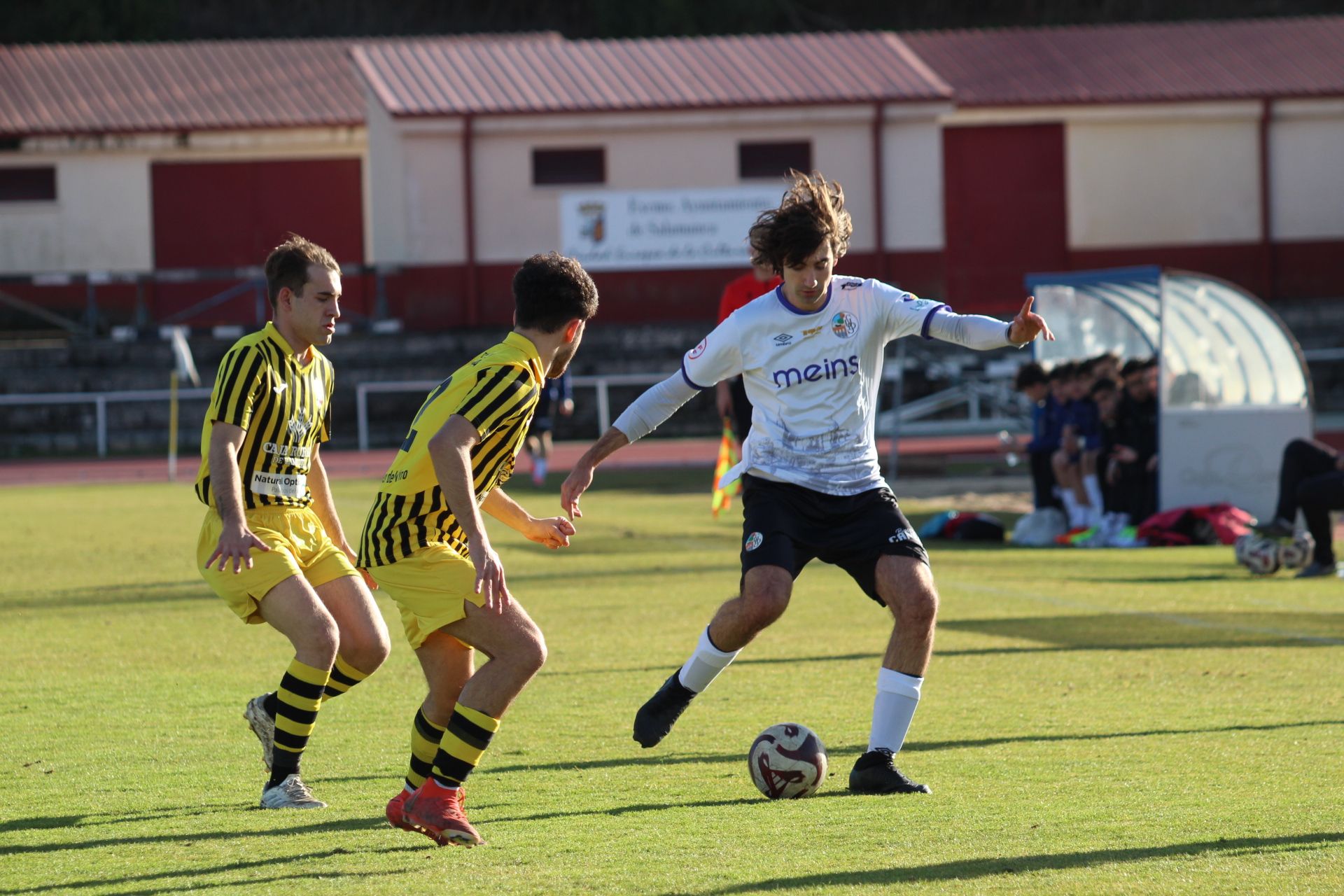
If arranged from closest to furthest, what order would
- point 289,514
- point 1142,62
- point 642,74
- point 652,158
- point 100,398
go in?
point 289,514 < point 100,398 < point 652,158 < point 642,74 < point 1142,62

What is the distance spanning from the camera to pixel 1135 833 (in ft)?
16.5

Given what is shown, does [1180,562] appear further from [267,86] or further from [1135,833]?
[267,86]

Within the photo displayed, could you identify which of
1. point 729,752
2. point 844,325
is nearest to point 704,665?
point 729,752

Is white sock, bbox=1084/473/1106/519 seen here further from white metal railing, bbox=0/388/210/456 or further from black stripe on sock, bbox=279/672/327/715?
white metal railing, bbox=0/388/210/456

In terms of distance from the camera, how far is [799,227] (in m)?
5.78

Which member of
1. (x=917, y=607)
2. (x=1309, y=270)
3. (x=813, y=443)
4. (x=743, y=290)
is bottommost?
(x=917, y=607)

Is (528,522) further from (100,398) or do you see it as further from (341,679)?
(100,398)

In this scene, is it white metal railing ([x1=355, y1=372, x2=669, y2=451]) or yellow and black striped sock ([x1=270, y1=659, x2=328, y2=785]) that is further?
white metal railing ([x1=355, y1=372, x2=669, y2=451])

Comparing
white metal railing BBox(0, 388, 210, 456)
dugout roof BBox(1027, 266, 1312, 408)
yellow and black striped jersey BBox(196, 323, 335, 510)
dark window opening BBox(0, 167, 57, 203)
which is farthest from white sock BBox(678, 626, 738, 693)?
dark window opening BBox(0, 167, 57, 203)

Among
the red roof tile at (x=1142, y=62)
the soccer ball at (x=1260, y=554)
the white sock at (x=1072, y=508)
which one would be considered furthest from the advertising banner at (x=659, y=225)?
the soccer ball at (x=1260, y=554)

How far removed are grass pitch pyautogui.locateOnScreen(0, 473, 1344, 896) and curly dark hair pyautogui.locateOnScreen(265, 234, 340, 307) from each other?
1.67 m

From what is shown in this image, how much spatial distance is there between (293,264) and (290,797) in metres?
1.69

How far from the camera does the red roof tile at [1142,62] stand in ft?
101

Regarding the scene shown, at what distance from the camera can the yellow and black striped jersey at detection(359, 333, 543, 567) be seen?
5.07 metres
